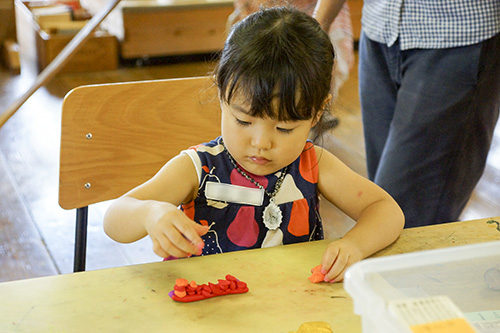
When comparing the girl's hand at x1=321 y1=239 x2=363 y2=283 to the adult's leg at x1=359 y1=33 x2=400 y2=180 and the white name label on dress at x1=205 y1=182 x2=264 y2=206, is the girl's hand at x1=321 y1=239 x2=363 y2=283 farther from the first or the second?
the adult's leg at x1=359 y1=33 x2=400 y2=180

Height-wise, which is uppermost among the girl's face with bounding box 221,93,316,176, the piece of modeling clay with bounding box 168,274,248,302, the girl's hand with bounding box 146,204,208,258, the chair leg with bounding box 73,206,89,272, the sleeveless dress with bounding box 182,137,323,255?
the girl's face with bounding box 221,93,316,176

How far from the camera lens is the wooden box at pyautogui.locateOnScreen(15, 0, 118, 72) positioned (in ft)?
11.1

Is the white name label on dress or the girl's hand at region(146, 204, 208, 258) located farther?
the white name label on dress

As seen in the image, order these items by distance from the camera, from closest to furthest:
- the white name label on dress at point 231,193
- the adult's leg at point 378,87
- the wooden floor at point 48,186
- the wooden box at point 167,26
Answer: the white name label on dress at point 231,193 < the adult's leg at point 378,87 < the wooden floor at point 48,186 < the wooden box at point 167,26

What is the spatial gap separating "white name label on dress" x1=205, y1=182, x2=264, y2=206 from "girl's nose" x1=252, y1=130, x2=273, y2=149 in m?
0.14

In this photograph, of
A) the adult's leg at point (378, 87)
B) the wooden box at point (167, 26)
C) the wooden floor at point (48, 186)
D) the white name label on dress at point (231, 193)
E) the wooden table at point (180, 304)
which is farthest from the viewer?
the wooden box at point (167, 26)

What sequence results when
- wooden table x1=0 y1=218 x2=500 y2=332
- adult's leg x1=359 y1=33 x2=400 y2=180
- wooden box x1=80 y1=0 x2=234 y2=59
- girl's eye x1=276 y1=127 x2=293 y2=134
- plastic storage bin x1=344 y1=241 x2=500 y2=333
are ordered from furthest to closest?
wooden box x1=80 y1=0 x2=234 y2=59 < adult's leg x1=359 y1=33 x2=400 y2=180 < girl's eye x1=276 y1=127 x2=293 y2=134 < wooden table x1=0 y1=218 x2=500 y2=332 < plastic storage bin x1=344 y1=241 x2=500 y2=333

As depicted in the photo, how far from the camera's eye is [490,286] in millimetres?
681

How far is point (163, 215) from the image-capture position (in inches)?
29.8

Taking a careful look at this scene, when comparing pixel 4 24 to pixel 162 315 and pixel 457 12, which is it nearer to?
pixel 457 12

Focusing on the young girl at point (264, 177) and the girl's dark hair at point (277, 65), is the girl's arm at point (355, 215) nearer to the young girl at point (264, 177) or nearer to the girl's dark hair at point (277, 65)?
the young girl at point (264, 177)

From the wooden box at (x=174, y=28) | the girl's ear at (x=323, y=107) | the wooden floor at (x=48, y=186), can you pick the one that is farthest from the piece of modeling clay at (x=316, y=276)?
the wooden box at (x=174, y=28)

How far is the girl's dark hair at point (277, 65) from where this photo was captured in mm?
848

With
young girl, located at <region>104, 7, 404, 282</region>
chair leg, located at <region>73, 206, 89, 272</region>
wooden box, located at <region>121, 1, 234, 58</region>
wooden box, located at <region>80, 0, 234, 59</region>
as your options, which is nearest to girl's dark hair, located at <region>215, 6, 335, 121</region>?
young girl, located at <region>104, 7, 404, 282</region>
